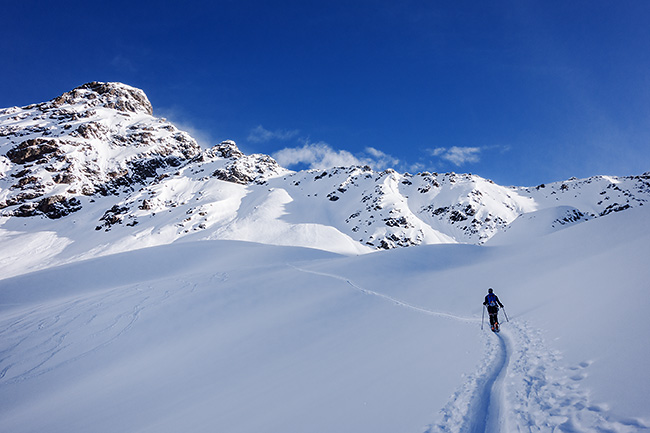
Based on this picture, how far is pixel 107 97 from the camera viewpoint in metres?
154

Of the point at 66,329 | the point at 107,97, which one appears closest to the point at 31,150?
the point at 107,97

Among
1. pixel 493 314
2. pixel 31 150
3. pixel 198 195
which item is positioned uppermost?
pixel 31 150

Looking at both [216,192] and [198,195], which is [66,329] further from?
[216,192]

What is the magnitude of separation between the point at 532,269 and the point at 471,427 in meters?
16.8

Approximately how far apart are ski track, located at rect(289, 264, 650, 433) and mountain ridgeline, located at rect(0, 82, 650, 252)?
53.2 metres

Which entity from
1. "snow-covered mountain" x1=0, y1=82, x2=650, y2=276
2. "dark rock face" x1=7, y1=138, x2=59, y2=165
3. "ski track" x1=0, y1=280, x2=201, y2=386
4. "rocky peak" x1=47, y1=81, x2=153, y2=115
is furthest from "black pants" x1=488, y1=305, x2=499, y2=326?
"rocky peak" x1=47, y1=81, x2=153, y2=115

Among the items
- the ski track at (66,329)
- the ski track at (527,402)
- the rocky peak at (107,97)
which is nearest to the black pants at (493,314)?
the ski track at (527,402)

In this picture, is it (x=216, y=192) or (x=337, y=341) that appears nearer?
(x=337, y=341)

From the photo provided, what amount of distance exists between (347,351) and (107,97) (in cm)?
20322

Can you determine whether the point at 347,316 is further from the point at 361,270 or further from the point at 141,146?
the point at 141,146

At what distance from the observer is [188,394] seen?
7336 mm

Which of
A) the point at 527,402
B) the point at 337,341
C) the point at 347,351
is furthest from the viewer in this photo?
the point at 337,341

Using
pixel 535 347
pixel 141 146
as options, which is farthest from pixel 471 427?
pixel 141 146

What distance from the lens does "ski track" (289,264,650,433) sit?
383 centimetres
